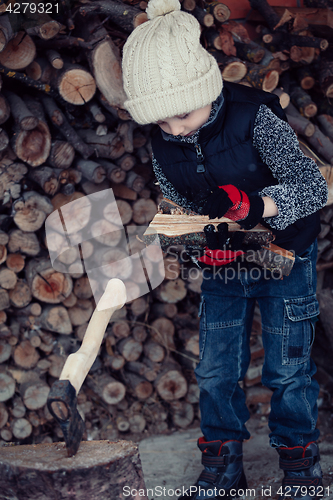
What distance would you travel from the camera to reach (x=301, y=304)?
1.77 m

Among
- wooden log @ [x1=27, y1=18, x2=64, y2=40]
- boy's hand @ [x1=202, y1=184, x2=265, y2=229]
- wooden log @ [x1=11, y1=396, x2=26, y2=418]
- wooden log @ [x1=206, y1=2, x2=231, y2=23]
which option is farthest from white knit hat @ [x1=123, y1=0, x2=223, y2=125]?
wooden log @ [x1=11, y1=396, x2=26, y2=418]

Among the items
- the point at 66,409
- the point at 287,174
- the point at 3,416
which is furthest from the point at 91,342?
the point at 3,416

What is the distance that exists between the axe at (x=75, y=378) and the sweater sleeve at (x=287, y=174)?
2.02ft

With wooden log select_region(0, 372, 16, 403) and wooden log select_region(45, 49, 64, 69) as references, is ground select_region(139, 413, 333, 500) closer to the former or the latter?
wooden log select_region(0, 372, 16, 403)

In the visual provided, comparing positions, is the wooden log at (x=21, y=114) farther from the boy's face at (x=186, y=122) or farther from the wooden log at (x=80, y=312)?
the wooden log at (x=80, y=312)

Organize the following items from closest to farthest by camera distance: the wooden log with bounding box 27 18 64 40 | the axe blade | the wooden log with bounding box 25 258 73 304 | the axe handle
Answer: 1. the axe blade
2. the axe handle
3. the wooden log with bounding box 27 18 64 40
4. the wooden log with bounding box 25 258 73 304

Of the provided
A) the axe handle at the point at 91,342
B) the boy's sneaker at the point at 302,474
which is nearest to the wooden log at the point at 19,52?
the axe handle at the point at 91,342

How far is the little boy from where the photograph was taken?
1.49 metres

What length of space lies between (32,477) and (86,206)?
1314mm

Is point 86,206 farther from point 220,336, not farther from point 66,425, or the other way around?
point 66,425

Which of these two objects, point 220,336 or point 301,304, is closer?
point 301,304

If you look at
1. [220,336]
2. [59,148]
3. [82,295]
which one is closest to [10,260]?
[82,295]

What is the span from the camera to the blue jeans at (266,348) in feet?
5.77

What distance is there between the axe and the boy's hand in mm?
412
